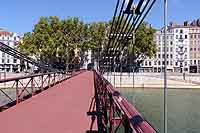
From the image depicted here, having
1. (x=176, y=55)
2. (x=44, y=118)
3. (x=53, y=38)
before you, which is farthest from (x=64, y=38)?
(x=44, y=118)

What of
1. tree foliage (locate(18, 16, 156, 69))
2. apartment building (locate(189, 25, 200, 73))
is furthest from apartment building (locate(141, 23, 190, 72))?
tree foliage (locate(18, 16, 156, 69))

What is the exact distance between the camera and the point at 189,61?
301ft

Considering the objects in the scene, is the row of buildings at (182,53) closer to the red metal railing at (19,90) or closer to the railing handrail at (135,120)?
the red metal railing at (19,90)

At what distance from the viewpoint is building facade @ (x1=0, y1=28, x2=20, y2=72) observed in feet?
293

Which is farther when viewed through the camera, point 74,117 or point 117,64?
point 117,64

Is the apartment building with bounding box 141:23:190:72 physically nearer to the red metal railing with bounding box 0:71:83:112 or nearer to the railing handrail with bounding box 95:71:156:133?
the red metal railing with bounding box 0:71:83:112

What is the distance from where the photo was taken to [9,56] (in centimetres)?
9044

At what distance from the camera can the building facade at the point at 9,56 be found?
89363mm

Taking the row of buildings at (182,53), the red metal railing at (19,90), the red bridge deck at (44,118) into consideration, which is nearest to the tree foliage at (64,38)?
the row of buildings at (182,53)

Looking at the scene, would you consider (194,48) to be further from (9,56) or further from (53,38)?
(9,56)

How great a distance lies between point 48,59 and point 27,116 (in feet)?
206

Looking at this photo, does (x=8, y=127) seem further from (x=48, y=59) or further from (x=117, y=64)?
(x=48, y=59)

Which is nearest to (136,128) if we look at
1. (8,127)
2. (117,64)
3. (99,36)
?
(8,127)

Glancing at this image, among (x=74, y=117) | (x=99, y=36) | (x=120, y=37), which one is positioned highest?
(x=99, y=36)
